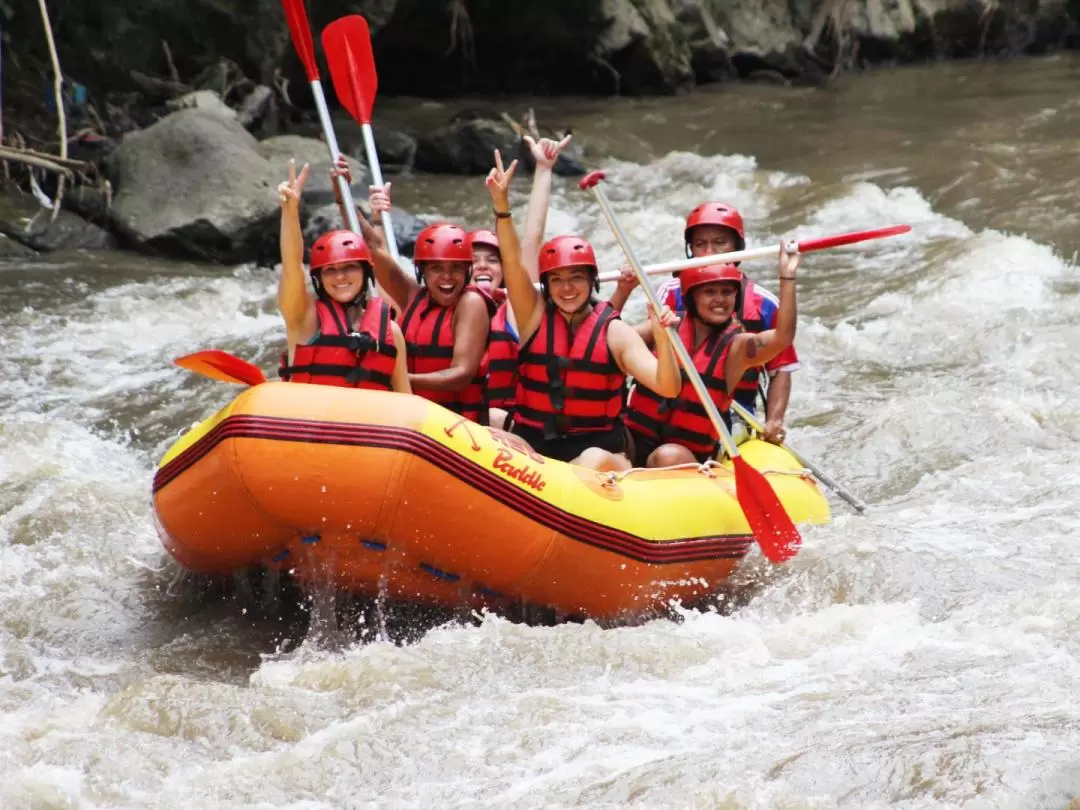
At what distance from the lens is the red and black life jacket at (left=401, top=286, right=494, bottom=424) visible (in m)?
4.98

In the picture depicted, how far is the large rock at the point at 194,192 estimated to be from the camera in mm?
9867

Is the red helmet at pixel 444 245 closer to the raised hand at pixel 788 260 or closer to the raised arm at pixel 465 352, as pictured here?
the raised arm at pixel 465 352

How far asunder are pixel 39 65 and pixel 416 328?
8.33 metres

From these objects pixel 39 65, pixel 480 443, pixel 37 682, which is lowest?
pixel 37 682

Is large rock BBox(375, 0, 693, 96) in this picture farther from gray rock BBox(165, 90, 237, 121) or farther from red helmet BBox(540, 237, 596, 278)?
red helmet BBox(540, 237, 596, 278)

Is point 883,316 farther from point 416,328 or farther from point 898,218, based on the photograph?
point 416,328

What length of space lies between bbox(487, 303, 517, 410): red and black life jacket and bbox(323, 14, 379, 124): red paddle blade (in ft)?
5.75

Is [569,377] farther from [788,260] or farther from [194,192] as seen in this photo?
[194,192]

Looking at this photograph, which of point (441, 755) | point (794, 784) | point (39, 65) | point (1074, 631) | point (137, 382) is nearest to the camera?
point (794, 784)

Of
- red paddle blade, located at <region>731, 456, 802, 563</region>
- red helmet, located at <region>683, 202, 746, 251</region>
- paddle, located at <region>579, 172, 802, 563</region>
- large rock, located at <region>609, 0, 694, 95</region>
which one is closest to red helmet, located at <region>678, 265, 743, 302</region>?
paddle, located at <region>579, 172, 802, 563</region>

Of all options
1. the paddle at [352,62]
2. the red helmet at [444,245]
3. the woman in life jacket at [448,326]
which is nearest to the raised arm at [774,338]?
the woman in life jacket at [448,326]

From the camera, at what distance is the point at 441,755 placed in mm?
3582

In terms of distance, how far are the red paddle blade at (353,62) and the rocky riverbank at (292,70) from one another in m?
2.85

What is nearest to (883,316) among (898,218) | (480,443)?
(898,218)
